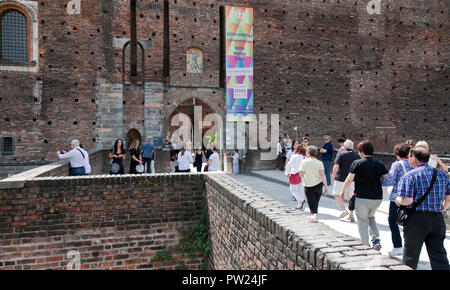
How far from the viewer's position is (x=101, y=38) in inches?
615

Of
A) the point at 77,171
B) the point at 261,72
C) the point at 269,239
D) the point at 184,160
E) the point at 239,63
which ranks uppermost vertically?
the point at 239,63

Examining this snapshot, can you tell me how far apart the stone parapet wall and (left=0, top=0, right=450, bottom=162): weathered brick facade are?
12097 millimetres

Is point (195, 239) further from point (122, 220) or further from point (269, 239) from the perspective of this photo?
point (269, 239)

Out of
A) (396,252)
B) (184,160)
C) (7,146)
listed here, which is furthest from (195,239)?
(7,146)

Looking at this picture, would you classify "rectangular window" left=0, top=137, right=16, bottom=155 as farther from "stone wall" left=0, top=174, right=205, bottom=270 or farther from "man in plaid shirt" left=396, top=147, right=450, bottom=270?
"man in plaid shirt" left=396, top=147, right=450, bottom=270

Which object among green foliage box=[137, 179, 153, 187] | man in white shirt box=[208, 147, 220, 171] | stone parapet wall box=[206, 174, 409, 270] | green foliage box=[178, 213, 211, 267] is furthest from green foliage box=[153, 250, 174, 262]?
man in white shirt box=[208, 147, 220, 171]

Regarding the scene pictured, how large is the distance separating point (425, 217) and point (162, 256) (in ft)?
13.1

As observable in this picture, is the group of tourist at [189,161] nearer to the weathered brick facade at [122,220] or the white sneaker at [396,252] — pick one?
the weathered brick facade at [122,220]

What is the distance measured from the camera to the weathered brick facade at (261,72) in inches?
590

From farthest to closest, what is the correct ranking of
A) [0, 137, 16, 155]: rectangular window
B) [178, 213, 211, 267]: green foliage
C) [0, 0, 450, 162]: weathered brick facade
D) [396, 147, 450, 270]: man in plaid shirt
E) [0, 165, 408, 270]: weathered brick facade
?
[0, 0, 450, 162]: weathered brick facade
[0, 137, 16, 155]: rectangular window
[178, 213, 211, 267]: green foliage
[0, 165, 408, 270]: weathered brick facade
[396, 147, 450, 270]: man in plaid shirt

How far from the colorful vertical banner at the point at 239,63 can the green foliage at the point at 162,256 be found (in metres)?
12.3

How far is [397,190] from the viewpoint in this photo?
313 cm

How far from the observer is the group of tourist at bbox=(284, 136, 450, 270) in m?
2.88

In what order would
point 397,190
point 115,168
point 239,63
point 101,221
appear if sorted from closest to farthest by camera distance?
1. point 397,190
2. point 101,221
3. point 115,168
4. point 239,63
